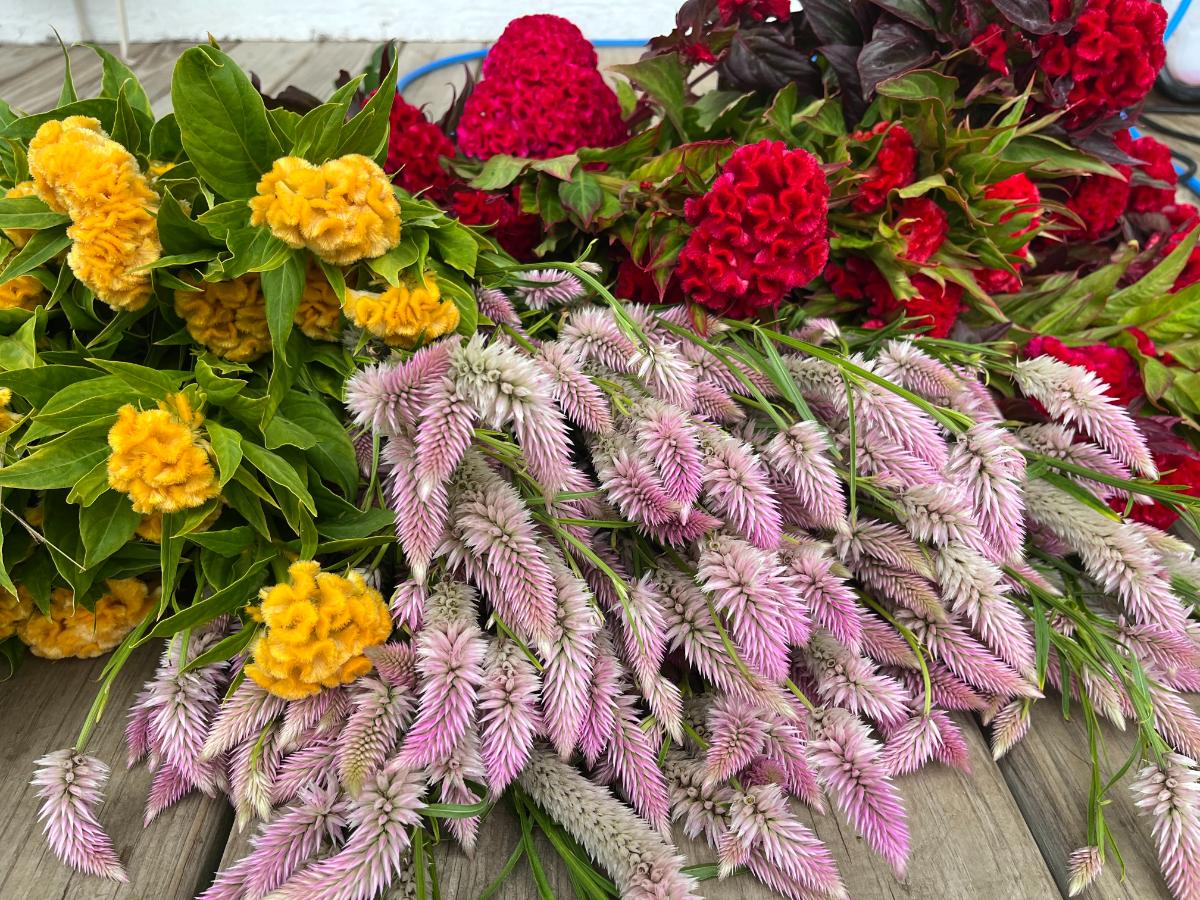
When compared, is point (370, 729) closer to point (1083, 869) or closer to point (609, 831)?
point (609, 831)

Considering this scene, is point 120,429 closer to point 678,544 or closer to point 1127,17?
point 678,544

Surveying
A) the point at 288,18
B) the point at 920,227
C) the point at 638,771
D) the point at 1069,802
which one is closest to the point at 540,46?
the point at 920,227

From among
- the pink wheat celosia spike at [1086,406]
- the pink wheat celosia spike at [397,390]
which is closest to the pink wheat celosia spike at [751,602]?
the pink wheat celosia spike at [397,390]

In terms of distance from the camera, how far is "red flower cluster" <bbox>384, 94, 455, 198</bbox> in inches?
32.6

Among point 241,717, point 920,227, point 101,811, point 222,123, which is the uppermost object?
point 222,123

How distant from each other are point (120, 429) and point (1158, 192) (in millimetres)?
1233

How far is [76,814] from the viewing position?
0.56m

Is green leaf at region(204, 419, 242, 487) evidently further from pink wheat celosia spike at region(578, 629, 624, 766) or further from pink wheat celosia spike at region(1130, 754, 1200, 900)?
pink wheat celosia spike at region(1130, 754, 1200, 900)

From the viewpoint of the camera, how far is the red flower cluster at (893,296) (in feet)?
2.69

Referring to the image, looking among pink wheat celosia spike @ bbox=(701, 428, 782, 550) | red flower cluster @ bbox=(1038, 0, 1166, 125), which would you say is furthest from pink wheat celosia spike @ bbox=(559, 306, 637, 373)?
red flower cluster @ bbox=(1038, 0, 1166, 125)

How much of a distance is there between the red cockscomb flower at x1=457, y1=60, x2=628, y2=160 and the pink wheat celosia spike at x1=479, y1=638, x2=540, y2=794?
0.60 metres

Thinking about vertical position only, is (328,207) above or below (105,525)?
above

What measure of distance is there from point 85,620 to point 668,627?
0.49 m

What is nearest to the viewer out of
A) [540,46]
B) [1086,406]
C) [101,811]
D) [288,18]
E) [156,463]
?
[156,463]
